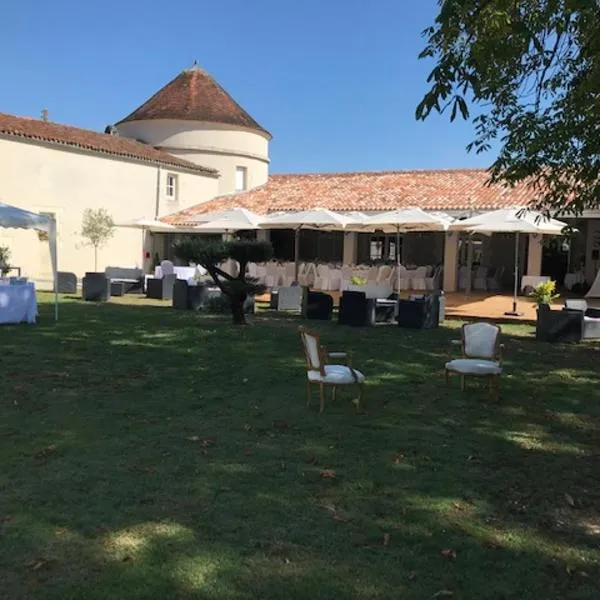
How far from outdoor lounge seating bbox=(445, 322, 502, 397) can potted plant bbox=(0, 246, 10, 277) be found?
15746 millimetres

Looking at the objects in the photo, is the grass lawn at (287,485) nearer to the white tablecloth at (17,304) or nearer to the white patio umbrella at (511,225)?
the white tablecloth at (17,304)

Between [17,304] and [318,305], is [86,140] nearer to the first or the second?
[17,304]

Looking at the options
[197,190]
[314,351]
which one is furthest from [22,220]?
[197,190]

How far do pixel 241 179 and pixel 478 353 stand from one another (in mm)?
27323

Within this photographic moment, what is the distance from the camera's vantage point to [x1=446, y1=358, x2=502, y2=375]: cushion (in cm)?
723

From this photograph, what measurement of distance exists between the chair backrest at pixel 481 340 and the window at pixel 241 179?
2684 centimetres

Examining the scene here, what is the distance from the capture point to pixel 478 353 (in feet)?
26.0

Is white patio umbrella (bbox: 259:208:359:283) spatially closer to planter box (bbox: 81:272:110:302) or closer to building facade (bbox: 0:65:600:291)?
planter box (bbox: 81:272:110:302)

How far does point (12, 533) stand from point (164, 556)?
37.0 inches

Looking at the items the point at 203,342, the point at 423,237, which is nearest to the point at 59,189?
the point at 423,237

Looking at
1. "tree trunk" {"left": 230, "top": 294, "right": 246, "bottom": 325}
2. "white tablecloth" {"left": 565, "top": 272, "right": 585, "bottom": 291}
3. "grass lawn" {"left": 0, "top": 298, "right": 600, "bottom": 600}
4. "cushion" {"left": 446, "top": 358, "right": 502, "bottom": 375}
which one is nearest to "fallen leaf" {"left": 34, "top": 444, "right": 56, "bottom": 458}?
"grass lawn" {"left": 0, "top": 298, "right": 600, "bottom": 600}

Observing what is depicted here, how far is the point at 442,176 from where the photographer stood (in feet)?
90.7

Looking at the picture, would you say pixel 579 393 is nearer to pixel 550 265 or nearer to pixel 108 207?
pixel 550 265

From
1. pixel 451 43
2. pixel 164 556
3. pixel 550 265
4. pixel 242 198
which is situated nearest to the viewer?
pixel 164 556
